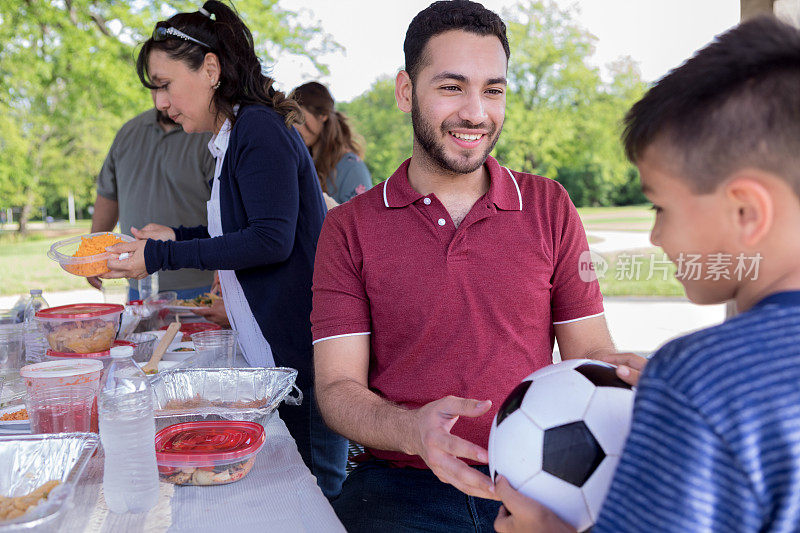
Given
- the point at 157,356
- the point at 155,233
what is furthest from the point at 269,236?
the point at 155,233

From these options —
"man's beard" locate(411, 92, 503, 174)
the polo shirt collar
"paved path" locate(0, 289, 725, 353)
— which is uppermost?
"man's beard" locate(411, 92, 503, 174)

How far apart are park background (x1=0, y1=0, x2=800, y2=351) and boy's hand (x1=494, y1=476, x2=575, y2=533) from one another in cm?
673

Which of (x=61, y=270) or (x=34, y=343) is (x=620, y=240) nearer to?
(x=61, y=270)

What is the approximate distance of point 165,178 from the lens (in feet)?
12.5

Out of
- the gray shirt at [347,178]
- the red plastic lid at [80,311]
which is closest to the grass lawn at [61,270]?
the gray shirt at [347,178]

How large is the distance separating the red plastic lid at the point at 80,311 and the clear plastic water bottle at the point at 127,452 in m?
1.06

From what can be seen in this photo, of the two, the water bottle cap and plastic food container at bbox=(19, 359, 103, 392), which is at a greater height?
the water bottle cap

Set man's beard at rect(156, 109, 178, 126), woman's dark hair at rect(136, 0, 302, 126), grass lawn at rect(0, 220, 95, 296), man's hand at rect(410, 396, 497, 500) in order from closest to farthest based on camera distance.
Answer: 1. man's hand at rect(410, 396, 497, 500)
2. woman's dark hair at rect(136, 0, 302, 126)
3. man's beard at rect(156, 109, 178, 126)
4. grass lawn at rect(0, 220, 95, 296)

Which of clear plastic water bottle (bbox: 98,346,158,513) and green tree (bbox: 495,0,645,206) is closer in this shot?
clear plastic water bottle (bbox: 98,346,158,513)

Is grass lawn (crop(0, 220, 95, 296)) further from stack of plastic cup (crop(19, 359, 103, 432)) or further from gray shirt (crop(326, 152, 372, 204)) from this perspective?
stack of plastic cup (crop(19, 359, 103, 432))

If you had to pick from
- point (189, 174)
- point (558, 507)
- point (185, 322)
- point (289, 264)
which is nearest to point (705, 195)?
point (558, 507)

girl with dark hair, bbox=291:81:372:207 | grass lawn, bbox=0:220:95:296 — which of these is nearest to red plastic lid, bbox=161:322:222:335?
girl with dark hair, bbox=291:81:372:207

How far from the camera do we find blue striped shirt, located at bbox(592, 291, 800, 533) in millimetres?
706

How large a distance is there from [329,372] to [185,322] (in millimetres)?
1515
